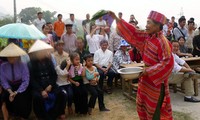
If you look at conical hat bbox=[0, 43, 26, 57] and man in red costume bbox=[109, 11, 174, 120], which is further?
conical hat bbox=[0, 43, 26, 57]

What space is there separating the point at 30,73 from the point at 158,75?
9.28ft

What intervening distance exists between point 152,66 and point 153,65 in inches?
2.1

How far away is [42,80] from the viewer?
5.05m

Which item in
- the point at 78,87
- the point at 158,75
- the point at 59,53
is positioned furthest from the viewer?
the point at 59,53

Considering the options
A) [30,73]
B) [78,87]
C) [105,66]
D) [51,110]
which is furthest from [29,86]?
[105,66]

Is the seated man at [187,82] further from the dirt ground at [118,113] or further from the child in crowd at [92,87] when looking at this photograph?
the child in crowd at [92,87]

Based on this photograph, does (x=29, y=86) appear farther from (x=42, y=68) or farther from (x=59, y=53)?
(x=59, y=53)

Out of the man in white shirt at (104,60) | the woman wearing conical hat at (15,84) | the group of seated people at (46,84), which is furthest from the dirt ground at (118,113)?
the woman wearing conical hat at (15,84)

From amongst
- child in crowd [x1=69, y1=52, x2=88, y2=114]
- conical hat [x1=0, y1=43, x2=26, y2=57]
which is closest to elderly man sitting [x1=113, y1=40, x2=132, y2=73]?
child in crowd [x1=69, y1=52, x2=88, y2=114]

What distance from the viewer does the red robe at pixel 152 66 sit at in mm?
3182

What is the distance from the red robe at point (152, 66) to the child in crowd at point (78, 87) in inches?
79.7

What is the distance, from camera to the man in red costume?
126 inches

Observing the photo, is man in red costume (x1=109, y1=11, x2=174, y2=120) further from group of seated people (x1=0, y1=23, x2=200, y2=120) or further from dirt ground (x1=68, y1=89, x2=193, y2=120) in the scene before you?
group of seated people (x1=0, y1=23, x2=200, y2=120)

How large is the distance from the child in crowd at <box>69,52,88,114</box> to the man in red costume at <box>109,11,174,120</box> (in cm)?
203
